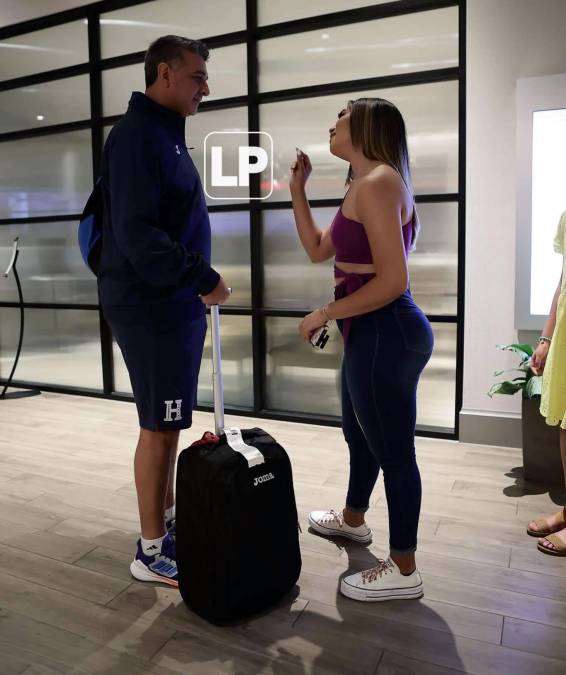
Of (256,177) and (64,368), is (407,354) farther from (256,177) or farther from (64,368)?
(64,368)

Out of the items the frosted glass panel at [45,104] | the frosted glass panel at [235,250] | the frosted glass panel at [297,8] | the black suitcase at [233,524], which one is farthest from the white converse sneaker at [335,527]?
the frosted glass panel at [45,104]

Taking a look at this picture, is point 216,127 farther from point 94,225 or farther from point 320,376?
point 94,225

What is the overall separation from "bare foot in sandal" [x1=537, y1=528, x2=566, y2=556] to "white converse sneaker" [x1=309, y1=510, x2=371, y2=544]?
59 centimetres

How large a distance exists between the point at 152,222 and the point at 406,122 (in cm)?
217

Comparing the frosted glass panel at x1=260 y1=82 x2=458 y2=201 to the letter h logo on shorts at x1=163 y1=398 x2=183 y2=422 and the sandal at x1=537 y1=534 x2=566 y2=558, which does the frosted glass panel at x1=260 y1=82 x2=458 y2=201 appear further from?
the letter h logo on shorts at x1=163 y1=398 x2=183 y2=422

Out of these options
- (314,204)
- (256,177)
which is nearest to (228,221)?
(256,177)

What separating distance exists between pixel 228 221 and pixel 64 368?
185cm

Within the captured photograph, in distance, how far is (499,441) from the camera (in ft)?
10.6

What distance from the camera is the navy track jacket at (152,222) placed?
1.66 metres

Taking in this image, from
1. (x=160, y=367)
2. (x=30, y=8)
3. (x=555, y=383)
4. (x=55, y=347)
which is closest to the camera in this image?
(x=160, y=367)

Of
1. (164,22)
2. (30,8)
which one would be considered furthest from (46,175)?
(164,22)

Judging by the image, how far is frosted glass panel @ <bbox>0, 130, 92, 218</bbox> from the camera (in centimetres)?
451

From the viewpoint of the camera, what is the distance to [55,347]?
480cm

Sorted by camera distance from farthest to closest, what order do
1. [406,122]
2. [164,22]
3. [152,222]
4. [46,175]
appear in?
[46,175] < [164,22] < [406,122] < [152,222]
